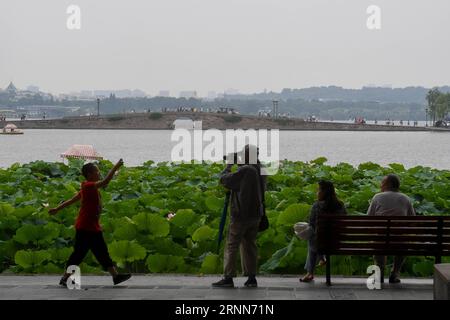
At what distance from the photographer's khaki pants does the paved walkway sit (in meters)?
0.23

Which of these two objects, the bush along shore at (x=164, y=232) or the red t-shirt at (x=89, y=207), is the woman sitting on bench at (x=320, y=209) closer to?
the bush along shore at (x=164, y=232)

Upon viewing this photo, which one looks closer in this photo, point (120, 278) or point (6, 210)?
A: point (120, 278)

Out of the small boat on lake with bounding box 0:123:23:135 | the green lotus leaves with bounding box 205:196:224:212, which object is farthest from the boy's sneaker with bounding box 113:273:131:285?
the small boat on lake with bounding box 0:123:23:135

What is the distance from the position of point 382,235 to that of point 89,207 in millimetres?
3422

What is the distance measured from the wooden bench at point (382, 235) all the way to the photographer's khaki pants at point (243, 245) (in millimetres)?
769

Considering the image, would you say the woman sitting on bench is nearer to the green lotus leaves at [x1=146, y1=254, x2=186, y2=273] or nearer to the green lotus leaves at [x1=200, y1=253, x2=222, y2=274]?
the green lotus leaves at [x1=200, y1=253, x2=222, y2=274]

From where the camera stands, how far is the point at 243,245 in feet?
33.4

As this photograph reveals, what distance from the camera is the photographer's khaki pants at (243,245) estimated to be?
991 centimetres

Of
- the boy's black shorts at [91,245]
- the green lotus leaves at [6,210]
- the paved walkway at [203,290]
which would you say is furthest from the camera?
the green lotus leaves at [6,210]

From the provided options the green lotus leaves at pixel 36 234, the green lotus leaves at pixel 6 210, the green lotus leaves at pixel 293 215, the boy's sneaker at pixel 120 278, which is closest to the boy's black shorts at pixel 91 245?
A: the boy's sneaker at pixel 120 278

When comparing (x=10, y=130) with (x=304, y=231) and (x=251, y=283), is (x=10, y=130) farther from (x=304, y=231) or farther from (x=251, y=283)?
(x=251, y=283)

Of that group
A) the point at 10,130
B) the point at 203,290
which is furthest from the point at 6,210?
the point at 10,130
